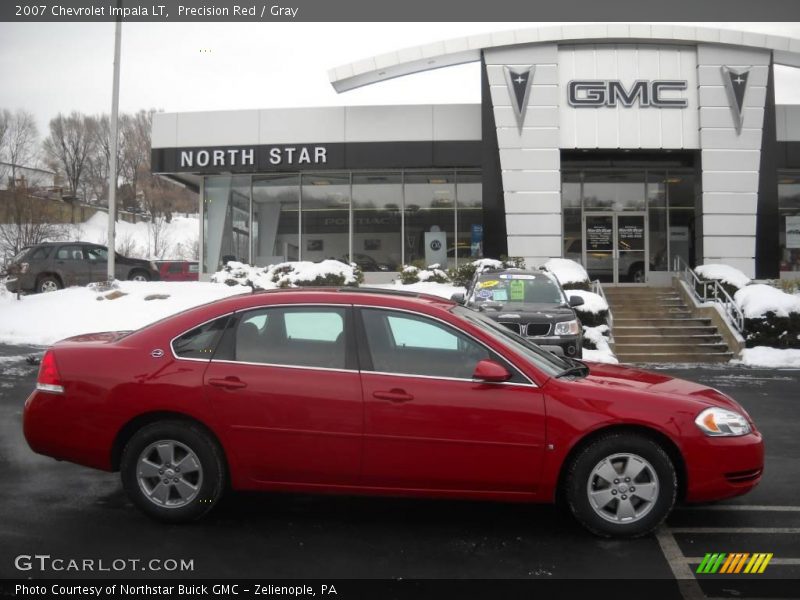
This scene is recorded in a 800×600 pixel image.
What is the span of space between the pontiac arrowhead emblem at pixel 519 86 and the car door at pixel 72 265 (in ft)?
43.8

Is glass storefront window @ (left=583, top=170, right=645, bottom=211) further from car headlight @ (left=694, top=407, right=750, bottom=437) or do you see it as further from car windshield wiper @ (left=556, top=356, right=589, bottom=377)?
car headlight @ (left=694, top=407, right=750, bottom=437)

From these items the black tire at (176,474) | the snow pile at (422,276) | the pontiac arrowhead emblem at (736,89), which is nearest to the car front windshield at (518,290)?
the snow pile at (422,276)

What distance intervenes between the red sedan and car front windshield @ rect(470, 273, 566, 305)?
7233mm

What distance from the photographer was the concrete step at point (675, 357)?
1538cm

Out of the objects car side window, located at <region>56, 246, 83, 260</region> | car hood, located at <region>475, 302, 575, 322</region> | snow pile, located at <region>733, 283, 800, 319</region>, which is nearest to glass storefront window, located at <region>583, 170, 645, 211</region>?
snow pile, located at <region>733, 283, 800, 319</region>

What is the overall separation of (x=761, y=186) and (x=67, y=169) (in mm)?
80236

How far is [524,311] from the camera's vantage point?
11414 millimetres

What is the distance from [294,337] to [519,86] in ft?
57.7

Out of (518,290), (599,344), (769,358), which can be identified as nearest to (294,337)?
(518,290)

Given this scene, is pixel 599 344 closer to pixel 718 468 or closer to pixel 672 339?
pixel 672 339

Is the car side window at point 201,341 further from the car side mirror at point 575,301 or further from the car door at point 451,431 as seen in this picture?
the car side mirror at point 575,301

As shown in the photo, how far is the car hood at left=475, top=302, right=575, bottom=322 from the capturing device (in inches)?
440
